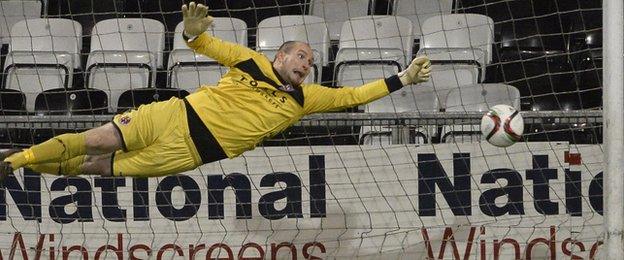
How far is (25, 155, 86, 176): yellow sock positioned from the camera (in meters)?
7.33

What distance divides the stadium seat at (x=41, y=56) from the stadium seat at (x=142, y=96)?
0.73 metres

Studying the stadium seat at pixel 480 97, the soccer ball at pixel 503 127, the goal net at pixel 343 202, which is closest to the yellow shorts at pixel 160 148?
the goal net at pixel 343 202

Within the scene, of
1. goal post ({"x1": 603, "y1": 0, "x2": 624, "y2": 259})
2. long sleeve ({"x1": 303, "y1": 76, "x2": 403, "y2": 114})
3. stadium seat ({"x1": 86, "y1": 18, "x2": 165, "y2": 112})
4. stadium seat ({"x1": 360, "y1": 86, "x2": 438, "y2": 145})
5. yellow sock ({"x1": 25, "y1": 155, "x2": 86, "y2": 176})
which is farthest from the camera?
stadium seat ({"x1": 86, "y1": 18, "x2": 165, "y2": 112})

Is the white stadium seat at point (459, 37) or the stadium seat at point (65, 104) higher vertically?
the white stadium seat at point (459, 37)

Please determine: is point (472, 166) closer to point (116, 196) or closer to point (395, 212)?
point (395, 212)

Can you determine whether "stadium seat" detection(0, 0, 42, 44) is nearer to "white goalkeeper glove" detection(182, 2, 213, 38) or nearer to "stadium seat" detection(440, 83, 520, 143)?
"white goalkeeper glove" detection(182, 2, 213, 38)

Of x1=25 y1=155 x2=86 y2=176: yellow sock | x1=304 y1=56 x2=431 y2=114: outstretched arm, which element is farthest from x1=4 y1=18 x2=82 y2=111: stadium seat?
x1=304 y1=56 x2=431 y2=114: outstretched arm

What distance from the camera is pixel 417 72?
25.1ft

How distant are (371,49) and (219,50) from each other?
2.54 m

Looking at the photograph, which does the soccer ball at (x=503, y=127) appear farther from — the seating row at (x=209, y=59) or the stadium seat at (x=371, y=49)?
the stadium seat at (x=371, y=49)

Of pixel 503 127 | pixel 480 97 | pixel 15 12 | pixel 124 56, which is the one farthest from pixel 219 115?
pixel 15 12

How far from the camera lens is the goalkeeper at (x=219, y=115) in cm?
742

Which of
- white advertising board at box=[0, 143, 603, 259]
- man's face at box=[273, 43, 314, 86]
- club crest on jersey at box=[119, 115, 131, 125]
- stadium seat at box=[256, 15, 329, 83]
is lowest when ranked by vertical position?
white advertising board at box=[0, 143, 603, 259]

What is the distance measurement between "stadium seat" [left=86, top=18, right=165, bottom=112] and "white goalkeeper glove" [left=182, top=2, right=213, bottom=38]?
6.71 feet
